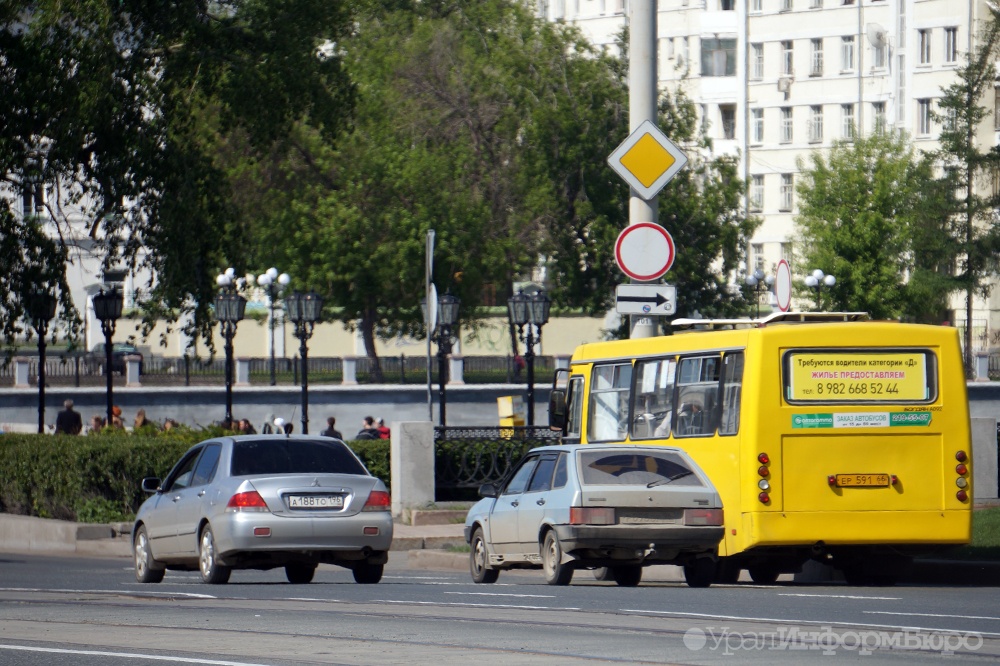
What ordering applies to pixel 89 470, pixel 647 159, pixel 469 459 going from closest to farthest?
pixel 647 159 < pixel 89 470 < pixel 469 459

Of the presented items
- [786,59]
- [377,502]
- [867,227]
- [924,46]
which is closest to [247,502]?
[377,502]

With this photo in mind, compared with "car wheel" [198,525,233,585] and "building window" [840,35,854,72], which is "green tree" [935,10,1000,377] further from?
"car wheel" [198,525,233,585]

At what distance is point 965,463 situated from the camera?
17828 millimetres

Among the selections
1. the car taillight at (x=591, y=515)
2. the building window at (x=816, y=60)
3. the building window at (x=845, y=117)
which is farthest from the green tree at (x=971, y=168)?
the car taillight at (x=591, y=515)

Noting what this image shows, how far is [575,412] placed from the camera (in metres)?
22.3

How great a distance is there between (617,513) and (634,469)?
0.55m

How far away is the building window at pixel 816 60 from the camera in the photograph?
9012cm

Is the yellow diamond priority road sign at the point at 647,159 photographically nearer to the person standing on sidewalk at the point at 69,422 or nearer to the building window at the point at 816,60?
the person standing on sidewalk at the point at 69,422

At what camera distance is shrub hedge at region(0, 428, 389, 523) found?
2800 centimetres

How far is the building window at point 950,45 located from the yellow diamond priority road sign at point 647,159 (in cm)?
7143

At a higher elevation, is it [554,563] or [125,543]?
[554,563]

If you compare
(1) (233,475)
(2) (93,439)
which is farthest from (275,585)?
(2) (93,439)

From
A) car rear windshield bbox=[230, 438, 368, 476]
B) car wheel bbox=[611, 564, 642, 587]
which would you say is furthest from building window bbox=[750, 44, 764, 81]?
car rear windshield bbox=[230, 438, 368, 476]

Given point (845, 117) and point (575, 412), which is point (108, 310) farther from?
point (845, 117)
